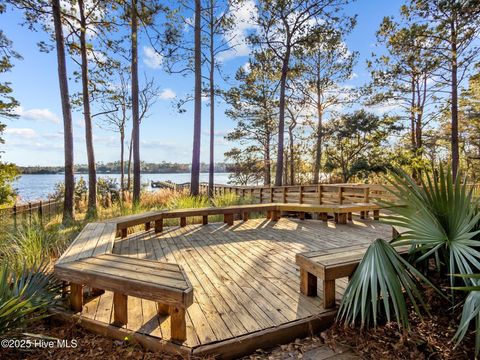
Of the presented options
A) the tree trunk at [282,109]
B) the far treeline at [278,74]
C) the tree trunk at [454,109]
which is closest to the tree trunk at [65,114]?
the far treeline at [278,74]

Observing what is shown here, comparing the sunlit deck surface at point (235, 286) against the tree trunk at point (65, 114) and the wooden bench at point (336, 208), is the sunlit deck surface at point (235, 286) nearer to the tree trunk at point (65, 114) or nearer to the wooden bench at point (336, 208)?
the wooden bench at point (336, 208)

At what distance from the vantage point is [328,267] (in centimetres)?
206

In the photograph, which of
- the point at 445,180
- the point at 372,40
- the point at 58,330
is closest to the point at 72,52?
the point at 58,330

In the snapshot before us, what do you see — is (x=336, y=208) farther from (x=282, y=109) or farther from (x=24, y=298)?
(x=282, y=109)

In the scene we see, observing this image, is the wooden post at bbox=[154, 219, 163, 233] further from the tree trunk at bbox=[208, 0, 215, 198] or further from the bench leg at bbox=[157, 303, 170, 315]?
the tree trunk at bbox=[208, 0, 215, 198]

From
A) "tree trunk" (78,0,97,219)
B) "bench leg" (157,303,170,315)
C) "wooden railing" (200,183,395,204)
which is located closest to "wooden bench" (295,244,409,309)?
"bench leg" (157,303,170,315)

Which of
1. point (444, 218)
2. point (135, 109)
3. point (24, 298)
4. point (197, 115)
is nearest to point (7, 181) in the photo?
point (135, 109)

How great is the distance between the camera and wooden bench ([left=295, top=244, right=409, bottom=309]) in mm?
2096

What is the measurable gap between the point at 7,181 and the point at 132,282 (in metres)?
6.80

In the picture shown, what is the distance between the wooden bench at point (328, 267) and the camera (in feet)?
6.88

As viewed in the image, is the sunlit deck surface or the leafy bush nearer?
the sunlit deck surface

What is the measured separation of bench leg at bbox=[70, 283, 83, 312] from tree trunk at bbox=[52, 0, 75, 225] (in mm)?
4986

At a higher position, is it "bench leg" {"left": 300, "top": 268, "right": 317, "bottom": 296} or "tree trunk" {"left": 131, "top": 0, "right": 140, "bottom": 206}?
"tree trunk" {"left": 131, "top": 0, "right": 140, "bottom": 206}

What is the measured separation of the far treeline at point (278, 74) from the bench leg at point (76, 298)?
4.07m
